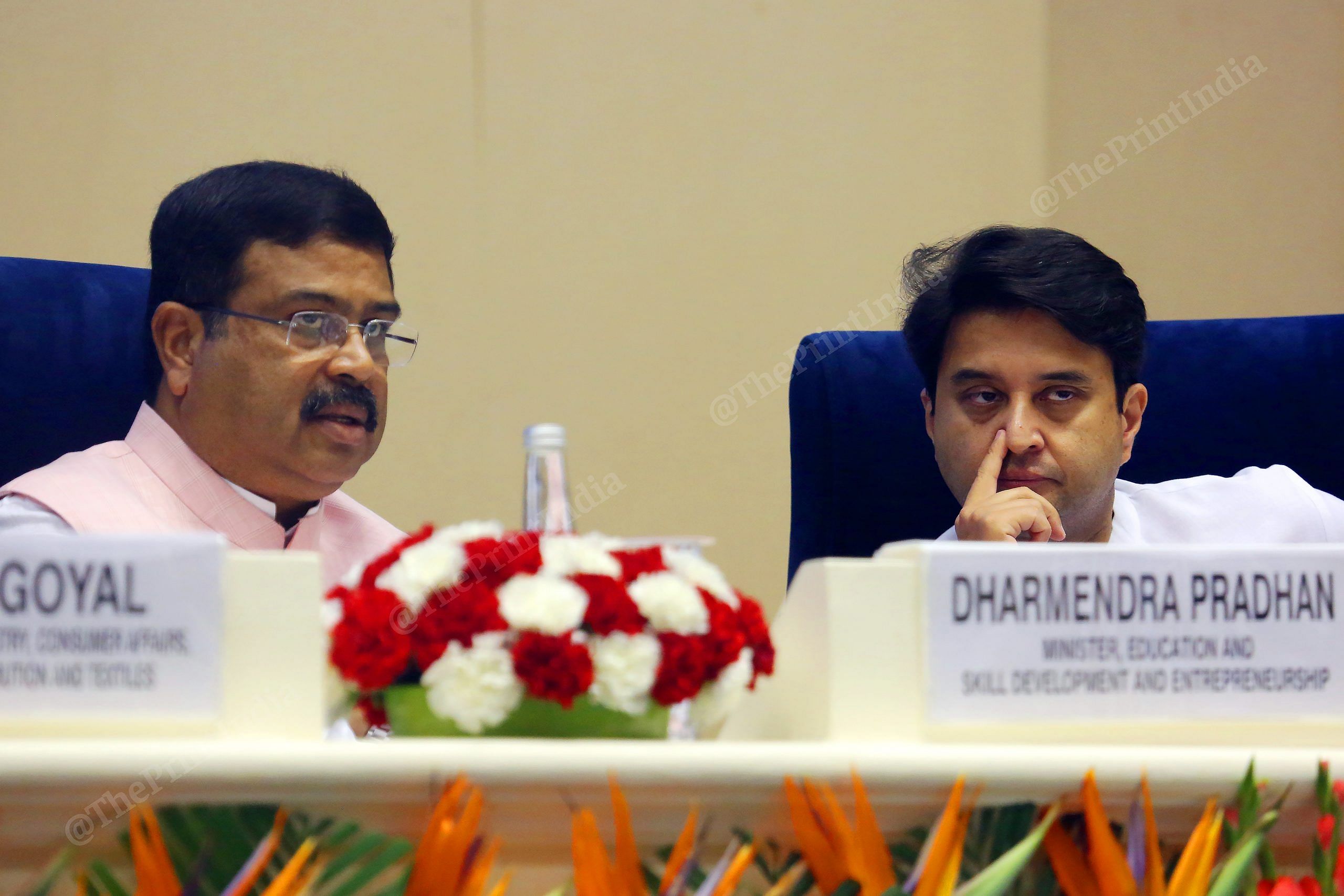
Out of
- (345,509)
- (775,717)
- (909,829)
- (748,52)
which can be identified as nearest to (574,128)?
(748,52)

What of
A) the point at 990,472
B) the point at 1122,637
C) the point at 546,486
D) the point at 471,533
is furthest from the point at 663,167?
the point at 1122,637

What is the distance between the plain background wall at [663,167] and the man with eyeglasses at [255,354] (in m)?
0.73

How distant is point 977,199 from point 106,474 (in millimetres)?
1793

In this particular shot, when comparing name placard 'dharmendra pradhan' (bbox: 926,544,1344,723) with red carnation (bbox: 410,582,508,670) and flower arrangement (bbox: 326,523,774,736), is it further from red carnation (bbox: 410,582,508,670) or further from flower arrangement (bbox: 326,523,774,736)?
red carnation (bbox: 410,582,508,670)

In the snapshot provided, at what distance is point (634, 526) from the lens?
2441mm

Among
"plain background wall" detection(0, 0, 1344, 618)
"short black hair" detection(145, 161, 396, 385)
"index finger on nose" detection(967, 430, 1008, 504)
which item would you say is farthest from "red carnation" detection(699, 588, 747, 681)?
"plain background wall" detection(0, 0, 1344, 618)

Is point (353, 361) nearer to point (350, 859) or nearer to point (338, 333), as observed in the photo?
point (338, 333)

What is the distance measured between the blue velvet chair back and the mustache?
0.70ft

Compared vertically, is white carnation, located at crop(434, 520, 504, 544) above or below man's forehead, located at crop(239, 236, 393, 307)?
below

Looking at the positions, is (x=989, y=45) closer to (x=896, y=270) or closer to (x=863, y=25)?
(x=863, y=25)

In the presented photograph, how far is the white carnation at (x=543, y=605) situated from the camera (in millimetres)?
621

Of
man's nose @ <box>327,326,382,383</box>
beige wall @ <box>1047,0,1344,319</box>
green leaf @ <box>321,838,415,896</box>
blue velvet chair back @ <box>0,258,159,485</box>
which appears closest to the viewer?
green leaf @ <box>321,838,415,896</box>

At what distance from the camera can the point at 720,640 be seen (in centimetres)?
65

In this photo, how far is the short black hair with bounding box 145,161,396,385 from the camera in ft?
5.30
